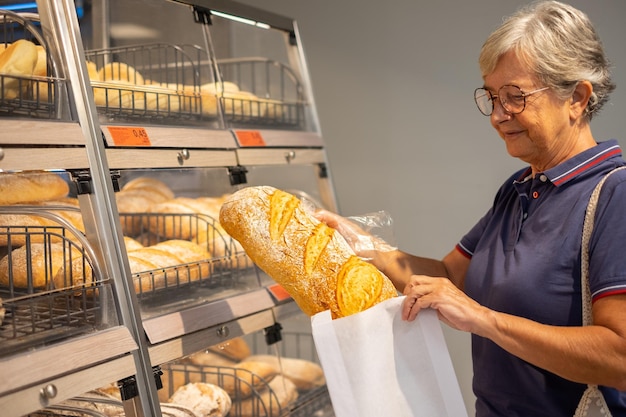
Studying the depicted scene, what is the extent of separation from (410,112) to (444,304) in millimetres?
2184

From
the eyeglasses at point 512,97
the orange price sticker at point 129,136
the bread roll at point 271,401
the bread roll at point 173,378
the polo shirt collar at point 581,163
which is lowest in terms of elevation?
the bread roll at point 271,401

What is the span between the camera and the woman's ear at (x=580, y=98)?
5.24 ft

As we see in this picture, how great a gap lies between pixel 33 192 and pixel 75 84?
0.26m

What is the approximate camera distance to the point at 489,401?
1719 millimetres

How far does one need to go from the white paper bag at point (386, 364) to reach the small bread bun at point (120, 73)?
35.2 inches

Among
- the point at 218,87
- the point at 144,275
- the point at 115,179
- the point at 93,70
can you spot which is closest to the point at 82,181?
the point at 115,179

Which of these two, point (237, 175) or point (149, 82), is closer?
point (149, 82)

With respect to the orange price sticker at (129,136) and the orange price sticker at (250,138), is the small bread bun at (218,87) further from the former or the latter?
the orange price sticker at (129,136)

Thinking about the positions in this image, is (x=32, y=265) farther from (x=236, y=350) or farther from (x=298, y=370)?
(x=298, y=370)

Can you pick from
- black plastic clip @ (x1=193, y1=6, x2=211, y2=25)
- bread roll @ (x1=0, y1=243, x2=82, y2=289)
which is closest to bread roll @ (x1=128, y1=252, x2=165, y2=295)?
bread roll @ (x1=0, y1=243, x2=82, y2=289)

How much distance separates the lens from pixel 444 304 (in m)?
1.49

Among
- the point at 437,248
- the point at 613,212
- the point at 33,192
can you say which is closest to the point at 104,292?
the point at 33,192

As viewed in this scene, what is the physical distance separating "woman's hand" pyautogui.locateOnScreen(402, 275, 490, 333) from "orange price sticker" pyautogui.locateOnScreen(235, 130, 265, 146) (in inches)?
35.6

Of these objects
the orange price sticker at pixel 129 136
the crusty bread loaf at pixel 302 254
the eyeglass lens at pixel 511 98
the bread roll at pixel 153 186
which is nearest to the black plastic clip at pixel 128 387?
the crusty bread loaf at pixel 302 254
